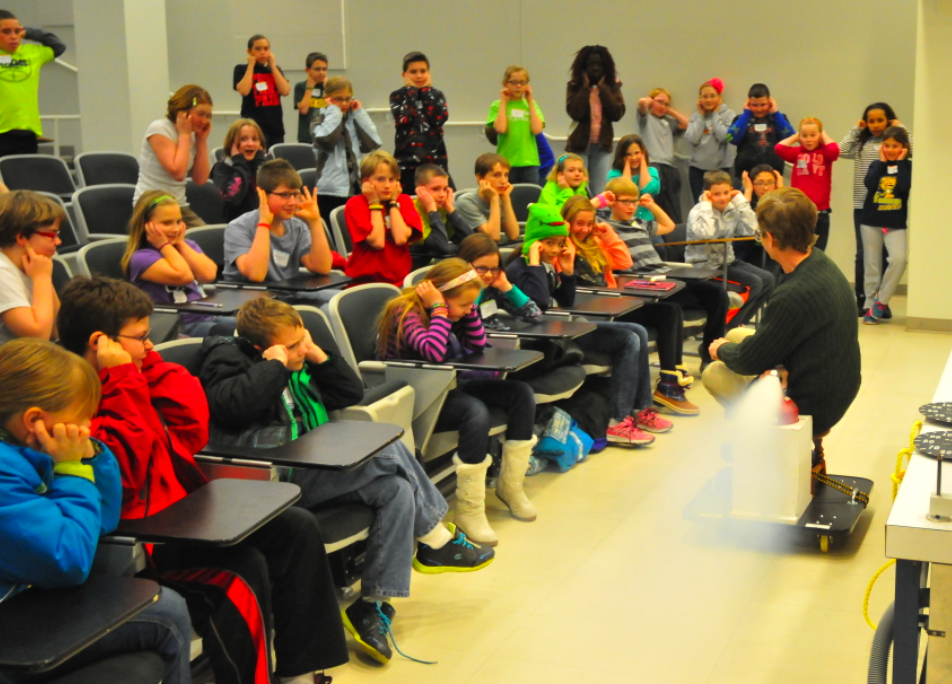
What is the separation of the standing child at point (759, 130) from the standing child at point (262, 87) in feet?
11.5

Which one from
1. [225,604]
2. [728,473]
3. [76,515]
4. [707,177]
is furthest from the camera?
[707,177]

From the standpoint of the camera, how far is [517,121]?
693cm

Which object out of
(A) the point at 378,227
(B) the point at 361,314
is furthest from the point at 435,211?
(B) the point at 361,314

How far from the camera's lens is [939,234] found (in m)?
6.60

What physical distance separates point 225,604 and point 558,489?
6.77 ft

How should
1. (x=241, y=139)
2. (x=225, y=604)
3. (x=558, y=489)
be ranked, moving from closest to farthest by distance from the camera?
(x=225, y=604) → (x=558, y=489) → (x=241, y=139)

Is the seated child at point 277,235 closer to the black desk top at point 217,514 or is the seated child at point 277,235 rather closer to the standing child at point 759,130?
the black desk top at point 217,514

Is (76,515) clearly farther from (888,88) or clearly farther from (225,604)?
(888,88)

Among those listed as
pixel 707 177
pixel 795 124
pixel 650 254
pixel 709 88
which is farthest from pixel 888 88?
pixel 650 254

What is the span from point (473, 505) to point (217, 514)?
4.94ft

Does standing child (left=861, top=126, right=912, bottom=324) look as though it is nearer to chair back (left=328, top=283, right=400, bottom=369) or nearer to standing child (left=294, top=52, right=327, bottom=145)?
standing child (left=294, top=52, right=327, bottom=145)

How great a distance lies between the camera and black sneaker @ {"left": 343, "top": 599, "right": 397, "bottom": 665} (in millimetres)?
2699

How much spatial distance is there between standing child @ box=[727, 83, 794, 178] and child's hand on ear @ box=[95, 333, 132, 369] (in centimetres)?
642

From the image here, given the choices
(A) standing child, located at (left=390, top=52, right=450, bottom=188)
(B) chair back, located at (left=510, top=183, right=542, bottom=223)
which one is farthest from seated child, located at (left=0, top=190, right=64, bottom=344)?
(B) chair back, located at (left=510, top=183, right=542, bottom=223)
